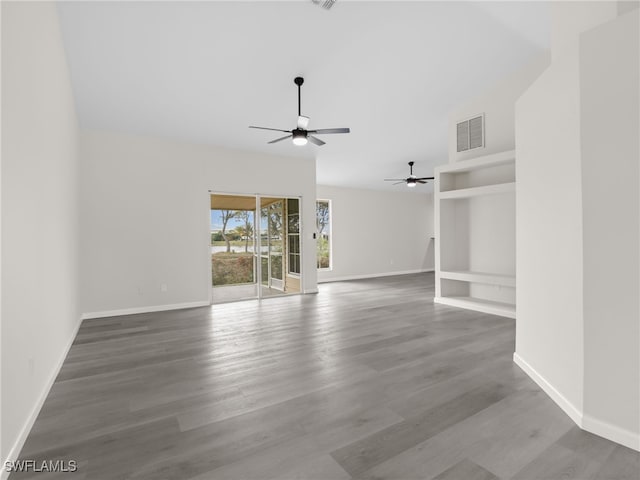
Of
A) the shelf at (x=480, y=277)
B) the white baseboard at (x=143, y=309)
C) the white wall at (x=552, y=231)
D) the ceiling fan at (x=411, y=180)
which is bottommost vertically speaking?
the white baseboard at (x=143, y=309)

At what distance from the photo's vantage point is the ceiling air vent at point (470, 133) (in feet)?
18.2

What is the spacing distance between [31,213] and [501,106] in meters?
6.08

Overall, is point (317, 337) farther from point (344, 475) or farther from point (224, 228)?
point (224, 228)

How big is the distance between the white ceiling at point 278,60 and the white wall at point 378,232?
382cm

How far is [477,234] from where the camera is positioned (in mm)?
5871

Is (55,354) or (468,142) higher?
(468,142)

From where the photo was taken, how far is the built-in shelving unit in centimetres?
519

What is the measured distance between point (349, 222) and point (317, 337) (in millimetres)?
6238

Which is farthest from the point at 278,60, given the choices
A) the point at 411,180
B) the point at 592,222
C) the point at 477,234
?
the point at 411,180

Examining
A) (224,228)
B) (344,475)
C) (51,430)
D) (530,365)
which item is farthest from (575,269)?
(224,228)

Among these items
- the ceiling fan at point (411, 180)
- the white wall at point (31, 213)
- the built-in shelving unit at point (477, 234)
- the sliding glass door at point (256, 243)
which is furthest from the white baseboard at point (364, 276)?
the white wall at point (31, 213)

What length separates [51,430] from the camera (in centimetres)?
206

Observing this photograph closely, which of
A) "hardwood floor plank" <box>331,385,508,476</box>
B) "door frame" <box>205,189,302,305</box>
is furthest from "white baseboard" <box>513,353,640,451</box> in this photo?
"door frame" <box>205,189,302,305</box>

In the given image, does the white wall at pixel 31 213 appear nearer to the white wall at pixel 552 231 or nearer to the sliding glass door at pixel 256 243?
the white wall at pixel 552 231
